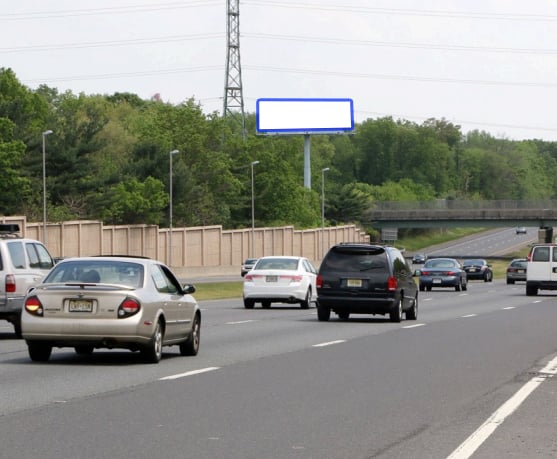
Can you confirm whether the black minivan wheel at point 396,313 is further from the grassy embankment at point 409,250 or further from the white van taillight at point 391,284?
the grassy embankment at point 409,250

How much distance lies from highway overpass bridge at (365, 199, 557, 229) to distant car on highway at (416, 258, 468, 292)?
88157mm

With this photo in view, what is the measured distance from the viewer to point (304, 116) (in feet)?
445

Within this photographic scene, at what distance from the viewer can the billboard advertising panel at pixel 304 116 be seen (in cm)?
13512

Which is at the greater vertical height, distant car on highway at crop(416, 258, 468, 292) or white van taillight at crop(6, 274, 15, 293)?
white van taillight at crop(6, 274, 15, 293)

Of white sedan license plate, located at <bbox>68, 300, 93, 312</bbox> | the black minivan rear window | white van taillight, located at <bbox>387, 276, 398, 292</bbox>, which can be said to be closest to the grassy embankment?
the black minivan rear window

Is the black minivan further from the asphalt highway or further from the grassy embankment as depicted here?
the grassy embankment

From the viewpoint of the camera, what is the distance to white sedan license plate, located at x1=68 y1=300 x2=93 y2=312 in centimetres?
1889

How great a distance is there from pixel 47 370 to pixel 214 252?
269ft

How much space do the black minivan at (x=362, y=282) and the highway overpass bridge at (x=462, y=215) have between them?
120527 millimetres

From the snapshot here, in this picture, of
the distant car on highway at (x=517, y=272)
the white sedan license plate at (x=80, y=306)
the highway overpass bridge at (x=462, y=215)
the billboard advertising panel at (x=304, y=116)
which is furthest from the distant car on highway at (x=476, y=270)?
the highway overpass bridge at (x=462, y=215)

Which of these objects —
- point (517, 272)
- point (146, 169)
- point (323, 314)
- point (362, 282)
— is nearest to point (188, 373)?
point (362, 282)

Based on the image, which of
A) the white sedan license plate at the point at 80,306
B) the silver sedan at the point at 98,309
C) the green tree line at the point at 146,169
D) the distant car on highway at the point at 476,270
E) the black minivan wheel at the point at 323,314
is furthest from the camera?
the green tree line at the point at 146,169

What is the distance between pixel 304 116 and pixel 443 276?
72536 millimetres

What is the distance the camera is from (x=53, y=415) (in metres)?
13.2
